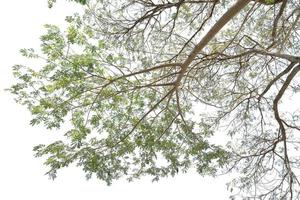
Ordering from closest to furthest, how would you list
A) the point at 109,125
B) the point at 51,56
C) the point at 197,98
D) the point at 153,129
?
the point at 51,56
the point at 109,125
the point at 153,129
the point at 197,98

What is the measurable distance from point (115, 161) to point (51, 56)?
2.11 metres

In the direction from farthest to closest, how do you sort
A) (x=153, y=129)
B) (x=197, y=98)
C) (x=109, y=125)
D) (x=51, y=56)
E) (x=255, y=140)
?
(x=255, y=140) < (x=197, y=98) < (x=153, y=129) < (x=109, y=125) < (x=51, y=56)

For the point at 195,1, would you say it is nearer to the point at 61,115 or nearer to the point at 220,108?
the point at 220,108

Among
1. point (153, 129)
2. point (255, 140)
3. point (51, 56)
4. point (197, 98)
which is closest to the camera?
point (51, 56)

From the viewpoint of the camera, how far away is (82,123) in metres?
6.52

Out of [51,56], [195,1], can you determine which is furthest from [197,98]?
[51,56]

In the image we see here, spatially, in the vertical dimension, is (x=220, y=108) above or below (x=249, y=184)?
above

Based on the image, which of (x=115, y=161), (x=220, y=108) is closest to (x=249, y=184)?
(x=220, y=108)

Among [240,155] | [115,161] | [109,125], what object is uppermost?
[240,155]

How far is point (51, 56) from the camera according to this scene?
6.14 metres

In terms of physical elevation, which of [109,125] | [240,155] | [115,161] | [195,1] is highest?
[195,1]

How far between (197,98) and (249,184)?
2.14 m

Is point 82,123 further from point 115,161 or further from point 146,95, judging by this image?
point 146,95

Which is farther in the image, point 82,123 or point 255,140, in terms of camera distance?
point 255,140
